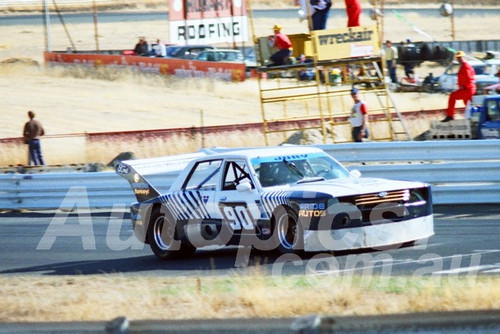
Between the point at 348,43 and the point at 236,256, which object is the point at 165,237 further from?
the point at 348,43

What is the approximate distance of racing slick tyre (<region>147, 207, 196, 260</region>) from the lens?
470 inches

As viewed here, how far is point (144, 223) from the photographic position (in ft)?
40.2

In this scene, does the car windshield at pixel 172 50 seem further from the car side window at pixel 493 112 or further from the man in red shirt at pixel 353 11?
the car side window at pixel 493 112

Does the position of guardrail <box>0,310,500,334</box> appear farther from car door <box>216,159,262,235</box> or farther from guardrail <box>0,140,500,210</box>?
guardrail <box>0,140,500,210</box>

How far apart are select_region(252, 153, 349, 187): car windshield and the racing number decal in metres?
0.37

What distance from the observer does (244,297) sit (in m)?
8.30

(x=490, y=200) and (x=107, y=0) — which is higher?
(x=107, y=0)

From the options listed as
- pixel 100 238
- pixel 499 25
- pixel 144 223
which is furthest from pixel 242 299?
pixel 499 25

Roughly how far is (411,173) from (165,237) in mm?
5155

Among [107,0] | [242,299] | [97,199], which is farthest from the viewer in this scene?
[107,0]

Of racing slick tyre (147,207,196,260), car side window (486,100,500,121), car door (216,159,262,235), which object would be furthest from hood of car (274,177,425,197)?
car side window (486,100,500,121)

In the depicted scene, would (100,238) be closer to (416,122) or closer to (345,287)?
(345,287)

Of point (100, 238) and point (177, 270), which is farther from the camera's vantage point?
point (100, 238)

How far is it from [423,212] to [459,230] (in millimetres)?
2036
